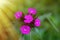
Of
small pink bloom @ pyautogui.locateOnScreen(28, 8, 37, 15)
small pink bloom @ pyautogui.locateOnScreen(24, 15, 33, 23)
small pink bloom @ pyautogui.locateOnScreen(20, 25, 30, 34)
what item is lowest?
small pink bloom @ pyautogui.locateOnScreen(20, 25, 30, 34)

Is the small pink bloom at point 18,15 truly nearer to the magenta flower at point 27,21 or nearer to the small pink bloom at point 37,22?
the magenta flower at point 27,21

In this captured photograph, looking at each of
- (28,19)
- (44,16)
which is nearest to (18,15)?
(28,19)

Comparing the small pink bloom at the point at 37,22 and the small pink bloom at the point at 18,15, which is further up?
the small pink bloom at the point at 18,15

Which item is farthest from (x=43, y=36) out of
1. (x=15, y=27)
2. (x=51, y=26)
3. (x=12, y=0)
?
(x=12, y=0)

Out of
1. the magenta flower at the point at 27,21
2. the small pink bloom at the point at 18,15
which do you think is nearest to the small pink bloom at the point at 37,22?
the magenta flower at the point at 27,21

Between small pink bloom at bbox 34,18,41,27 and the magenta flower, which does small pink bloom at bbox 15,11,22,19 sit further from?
small pink bloom at bbox 34,18,41,27

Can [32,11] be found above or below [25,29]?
above

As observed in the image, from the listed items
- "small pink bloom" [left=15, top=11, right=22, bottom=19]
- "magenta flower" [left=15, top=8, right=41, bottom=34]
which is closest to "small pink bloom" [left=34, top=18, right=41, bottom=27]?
"magenta flower" [left=15, top=8, right=41, bottom=34]

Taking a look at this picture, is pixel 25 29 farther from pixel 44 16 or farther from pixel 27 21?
pixel 44 16
